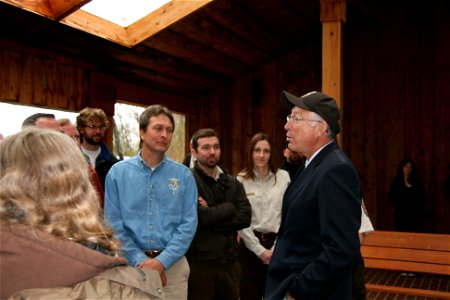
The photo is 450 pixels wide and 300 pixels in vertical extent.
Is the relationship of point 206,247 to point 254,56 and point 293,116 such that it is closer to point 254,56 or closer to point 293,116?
point 293,116

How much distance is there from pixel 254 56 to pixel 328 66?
281cm

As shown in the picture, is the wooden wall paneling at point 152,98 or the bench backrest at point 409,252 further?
the wooden wall paneling at point 152,98

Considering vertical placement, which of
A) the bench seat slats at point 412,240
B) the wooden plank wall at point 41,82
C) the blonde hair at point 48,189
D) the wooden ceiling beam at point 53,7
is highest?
the wooden ceiling beam at point 53,7

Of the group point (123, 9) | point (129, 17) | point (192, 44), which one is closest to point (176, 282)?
point (123, 9)

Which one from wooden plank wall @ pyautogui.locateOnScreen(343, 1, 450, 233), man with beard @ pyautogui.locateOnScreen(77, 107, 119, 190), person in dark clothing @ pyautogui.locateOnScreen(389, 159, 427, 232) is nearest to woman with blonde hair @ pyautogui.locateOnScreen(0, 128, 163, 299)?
man with beard @ pyautogui.locateOnScreen(77, 107, 119, 190)

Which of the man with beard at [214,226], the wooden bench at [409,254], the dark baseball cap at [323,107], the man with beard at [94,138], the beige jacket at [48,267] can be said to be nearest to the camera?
the beige jacket at [48,267]

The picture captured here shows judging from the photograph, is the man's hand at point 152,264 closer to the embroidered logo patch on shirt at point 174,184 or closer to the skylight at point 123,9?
the embroidered logo patch on shirt at point 174,184

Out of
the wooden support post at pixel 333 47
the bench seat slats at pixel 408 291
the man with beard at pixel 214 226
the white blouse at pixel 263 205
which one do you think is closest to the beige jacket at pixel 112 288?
the man with beard at pixel 214 226

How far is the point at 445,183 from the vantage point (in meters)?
8.38

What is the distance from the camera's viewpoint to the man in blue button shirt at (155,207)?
269 cm

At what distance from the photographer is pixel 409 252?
569 centimetres

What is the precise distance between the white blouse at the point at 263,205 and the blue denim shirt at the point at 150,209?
91 cm

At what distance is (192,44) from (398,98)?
4089 millimetres

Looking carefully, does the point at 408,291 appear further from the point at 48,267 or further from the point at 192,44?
the point at 48,267
